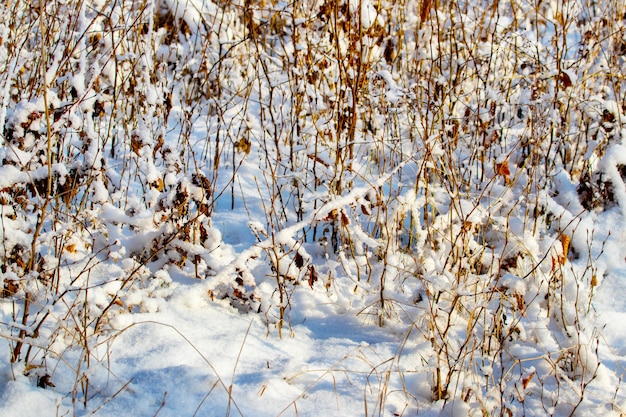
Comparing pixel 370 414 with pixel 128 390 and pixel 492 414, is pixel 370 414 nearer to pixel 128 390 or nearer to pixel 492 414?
pixel 492 414

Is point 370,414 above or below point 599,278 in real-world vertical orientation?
below

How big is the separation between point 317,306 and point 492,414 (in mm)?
739

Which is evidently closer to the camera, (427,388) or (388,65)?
(427,388)

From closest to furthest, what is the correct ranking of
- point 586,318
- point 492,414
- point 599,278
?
point 492,414 < point 586,318 < point 599,278

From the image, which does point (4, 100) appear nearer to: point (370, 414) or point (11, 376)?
point (11, 376)

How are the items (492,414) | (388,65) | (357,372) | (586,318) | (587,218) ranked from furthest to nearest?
(388,65), (587,218), (586,318), (357,372), (492,414)

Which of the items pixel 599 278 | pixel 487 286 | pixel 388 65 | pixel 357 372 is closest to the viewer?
pixel 357 372

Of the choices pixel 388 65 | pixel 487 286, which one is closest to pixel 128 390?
pixel 487 286

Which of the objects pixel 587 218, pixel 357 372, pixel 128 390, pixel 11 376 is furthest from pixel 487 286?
pixel 11 376

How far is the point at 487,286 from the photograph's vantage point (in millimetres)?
1778

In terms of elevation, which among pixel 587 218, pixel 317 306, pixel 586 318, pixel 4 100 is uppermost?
pixel 4 100

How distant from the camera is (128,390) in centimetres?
144

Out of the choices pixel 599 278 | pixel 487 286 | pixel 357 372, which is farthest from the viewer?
pixel 599 278

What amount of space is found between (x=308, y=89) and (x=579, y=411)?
1578 millimetres
